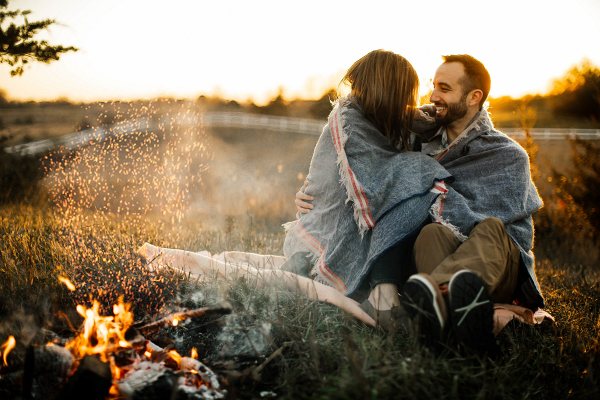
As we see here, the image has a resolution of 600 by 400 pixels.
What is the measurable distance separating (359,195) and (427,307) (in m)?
0.93

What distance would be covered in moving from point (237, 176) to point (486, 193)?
965cm

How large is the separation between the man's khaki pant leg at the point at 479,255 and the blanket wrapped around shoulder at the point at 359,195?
19 centimetres

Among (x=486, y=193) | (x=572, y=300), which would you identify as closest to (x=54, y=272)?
(x=486, y=193)

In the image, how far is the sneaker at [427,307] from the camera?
188cm

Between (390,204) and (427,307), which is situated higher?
(390,204)

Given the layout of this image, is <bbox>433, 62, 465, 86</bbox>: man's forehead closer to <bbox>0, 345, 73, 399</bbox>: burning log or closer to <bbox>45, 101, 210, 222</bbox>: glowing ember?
<bbox>45, 101, 210, 222</bbox>: glowing ember

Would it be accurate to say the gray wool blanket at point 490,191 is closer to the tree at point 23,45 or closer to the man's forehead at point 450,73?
the man's forehead at point 450,73

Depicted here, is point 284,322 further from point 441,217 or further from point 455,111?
point 455,111

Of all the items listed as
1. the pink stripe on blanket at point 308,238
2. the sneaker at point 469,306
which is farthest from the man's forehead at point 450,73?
the sneaker at point 469,306


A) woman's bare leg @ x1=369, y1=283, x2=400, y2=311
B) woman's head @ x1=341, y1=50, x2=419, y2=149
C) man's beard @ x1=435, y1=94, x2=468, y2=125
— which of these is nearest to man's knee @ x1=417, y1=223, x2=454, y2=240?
woman's bare leg @ x1=369, y1=283, x2=400, y2=311

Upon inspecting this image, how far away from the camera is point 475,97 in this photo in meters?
3.23

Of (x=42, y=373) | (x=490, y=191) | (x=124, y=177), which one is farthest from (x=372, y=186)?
(x=124, y=177)

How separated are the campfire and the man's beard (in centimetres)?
259

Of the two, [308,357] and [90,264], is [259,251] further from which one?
[308,357]
